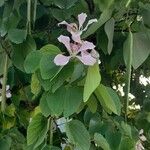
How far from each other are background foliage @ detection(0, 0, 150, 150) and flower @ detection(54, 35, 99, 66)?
1 centimetres

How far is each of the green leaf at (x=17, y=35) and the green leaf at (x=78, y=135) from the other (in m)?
0.19

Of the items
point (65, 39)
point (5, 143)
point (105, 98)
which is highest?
point (65, 39)

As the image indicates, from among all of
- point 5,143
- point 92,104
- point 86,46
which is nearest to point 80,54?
point 86,46

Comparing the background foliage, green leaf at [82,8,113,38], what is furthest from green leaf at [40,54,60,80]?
green leaf at [82,8,113,38]

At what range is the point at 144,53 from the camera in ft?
2.91

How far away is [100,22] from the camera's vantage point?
0.85 m

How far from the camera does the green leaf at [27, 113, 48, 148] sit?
0.85 m

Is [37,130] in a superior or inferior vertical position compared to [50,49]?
inferior

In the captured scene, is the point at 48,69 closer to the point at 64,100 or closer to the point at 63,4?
the point at 64,100

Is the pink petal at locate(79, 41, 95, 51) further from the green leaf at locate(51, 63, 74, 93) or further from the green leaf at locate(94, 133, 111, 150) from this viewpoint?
the green leaf at locate(94, 133, 111, 150)

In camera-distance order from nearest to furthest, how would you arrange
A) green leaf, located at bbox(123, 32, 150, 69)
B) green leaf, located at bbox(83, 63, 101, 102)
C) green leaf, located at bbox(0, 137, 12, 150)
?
green leaf, located at bbox(83, 63, 101, 102) → green leaf, located at bbox(123, 32, 150, 69) → green leaf, located at bbox(0, 137, 12, 150)

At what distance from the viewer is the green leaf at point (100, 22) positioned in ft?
2.77

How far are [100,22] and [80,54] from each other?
8cm

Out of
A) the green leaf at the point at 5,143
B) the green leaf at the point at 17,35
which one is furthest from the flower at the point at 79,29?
the green leaf at the point at 5,143
